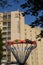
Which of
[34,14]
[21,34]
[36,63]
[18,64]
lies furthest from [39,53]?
[34,14]

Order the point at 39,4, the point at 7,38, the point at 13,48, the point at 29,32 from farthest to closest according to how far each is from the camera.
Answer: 1. the point at 29,32
2. the point at 7,38
3. the point at 13,48
4. the point at 39,4

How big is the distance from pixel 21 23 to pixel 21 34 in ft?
16.5

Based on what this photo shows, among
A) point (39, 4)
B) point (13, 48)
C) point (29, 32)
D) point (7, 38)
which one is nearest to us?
point (39, 4)

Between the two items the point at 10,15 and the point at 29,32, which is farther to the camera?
the point at 29,32

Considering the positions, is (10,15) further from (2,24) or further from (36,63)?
(36,63)

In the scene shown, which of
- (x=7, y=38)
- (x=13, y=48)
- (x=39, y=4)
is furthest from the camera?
(x=7, y=38)

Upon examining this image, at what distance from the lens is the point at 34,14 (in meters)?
8.74

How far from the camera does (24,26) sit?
477 ft

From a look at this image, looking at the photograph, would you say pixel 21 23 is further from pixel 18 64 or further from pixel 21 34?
pixel 18 64

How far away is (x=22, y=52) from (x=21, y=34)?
4785 cm

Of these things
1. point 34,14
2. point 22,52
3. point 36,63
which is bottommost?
point 36,63

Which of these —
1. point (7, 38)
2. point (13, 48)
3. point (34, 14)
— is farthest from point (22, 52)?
point (34, 14)

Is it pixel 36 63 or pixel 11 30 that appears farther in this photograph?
pixel 36 63

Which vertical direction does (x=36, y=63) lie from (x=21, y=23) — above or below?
below
